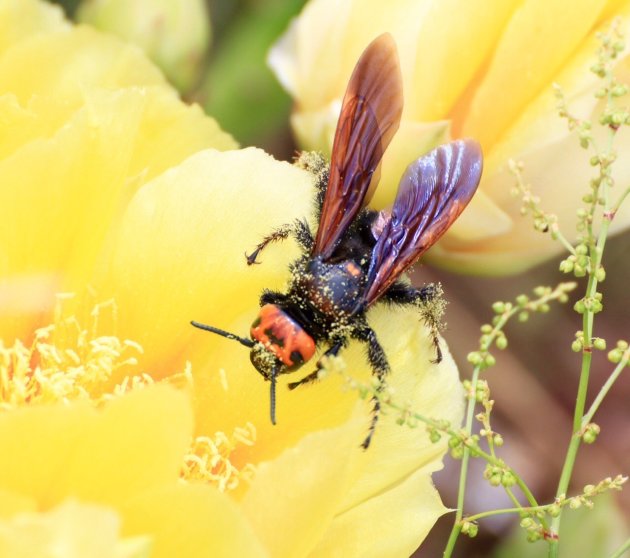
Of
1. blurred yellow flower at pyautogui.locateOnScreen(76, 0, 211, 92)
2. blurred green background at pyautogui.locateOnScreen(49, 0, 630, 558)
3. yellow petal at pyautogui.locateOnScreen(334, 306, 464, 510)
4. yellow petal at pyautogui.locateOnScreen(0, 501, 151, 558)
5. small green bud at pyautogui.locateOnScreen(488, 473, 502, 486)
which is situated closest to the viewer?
yellow petal at pyautogui.locateOnScreen(0, 501, 151, 558)

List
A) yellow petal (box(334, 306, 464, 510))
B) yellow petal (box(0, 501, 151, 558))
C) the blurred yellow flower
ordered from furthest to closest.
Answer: the blurred yellow flower < yellow petal (box(334, 306, 464, 510)) < yellow petal (box(0, 501, 151, 558))

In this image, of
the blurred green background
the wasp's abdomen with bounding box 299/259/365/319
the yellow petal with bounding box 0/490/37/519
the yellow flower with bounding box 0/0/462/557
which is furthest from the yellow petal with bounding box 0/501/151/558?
the blurred green background

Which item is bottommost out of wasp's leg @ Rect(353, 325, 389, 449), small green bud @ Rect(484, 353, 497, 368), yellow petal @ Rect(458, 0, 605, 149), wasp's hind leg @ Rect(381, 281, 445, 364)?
small green bud @ Rect(484, 353, 497, 368)

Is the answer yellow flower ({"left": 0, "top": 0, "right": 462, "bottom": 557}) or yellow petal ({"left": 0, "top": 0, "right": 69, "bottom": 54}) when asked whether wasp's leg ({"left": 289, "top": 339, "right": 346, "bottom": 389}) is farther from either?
yellow petal ({"left": 0, "top": 0, "right": 69, "bottom": 54})

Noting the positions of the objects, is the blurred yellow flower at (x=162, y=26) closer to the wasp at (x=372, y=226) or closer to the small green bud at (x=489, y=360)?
the wasp at (x=372, y=226)

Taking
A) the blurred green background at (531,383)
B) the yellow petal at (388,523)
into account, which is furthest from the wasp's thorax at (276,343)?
the blurred green background at (531,383)

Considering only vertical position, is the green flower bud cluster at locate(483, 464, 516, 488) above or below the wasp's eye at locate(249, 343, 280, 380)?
below

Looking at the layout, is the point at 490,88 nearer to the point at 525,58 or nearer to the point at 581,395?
the point at 525,58

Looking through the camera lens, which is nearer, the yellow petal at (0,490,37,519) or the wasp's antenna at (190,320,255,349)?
the yellow petal at (0,490,37,519)
